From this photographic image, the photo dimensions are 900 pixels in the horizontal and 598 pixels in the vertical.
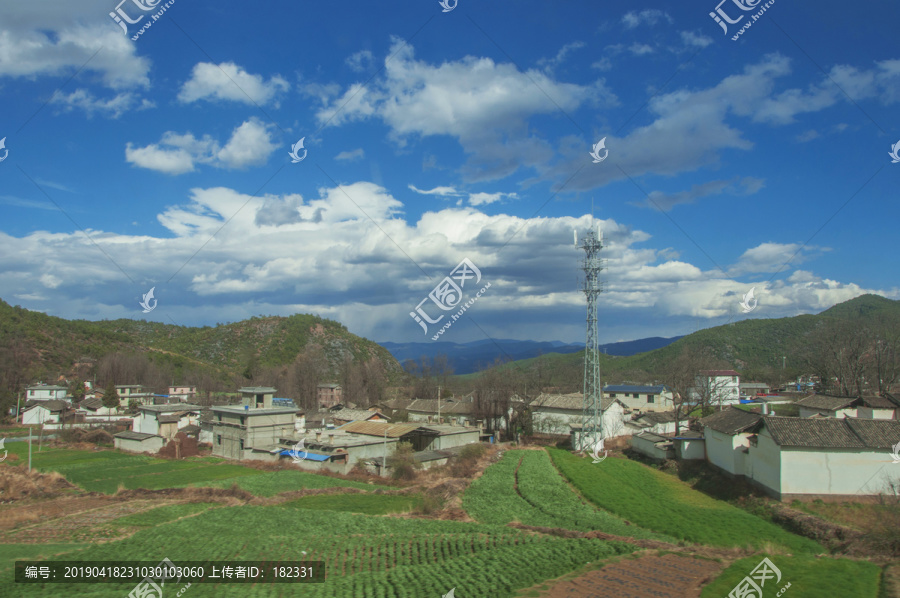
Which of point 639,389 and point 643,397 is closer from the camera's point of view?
point 643,397

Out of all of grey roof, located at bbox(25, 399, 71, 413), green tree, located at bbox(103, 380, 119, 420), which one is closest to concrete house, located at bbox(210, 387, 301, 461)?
grey roof, located at bbox(25, 399, 71, 413)

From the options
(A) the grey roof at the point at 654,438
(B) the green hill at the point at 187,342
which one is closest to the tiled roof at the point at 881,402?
(A) the grey roof at the point at 654,438

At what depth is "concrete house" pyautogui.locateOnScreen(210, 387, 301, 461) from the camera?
1673 inches

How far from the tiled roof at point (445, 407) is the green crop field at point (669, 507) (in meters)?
30.1

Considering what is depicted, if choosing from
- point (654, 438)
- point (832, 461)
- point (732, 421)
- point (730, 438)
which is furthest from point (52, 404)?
point (832, 461)

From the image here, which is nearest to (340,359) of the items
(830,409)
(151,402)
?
(151,402)

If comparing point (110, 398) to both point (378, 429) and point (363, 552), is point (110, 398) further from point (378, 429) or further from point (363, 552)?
point (363, 552)

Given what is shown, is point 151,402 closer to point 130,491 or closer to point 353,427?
point 353,427

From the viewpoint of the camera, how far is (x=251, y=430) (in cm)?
4275

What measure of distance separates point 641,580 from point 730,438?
19126mm

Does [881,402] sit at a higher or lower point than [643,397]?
higher

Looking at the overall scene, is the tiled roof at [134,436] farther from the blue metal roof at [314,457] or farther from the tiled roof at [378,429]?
the blue metal roof at [314,457]

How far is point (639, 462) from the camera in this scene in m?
36.9

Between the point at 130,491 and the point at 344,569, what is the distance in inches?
798
